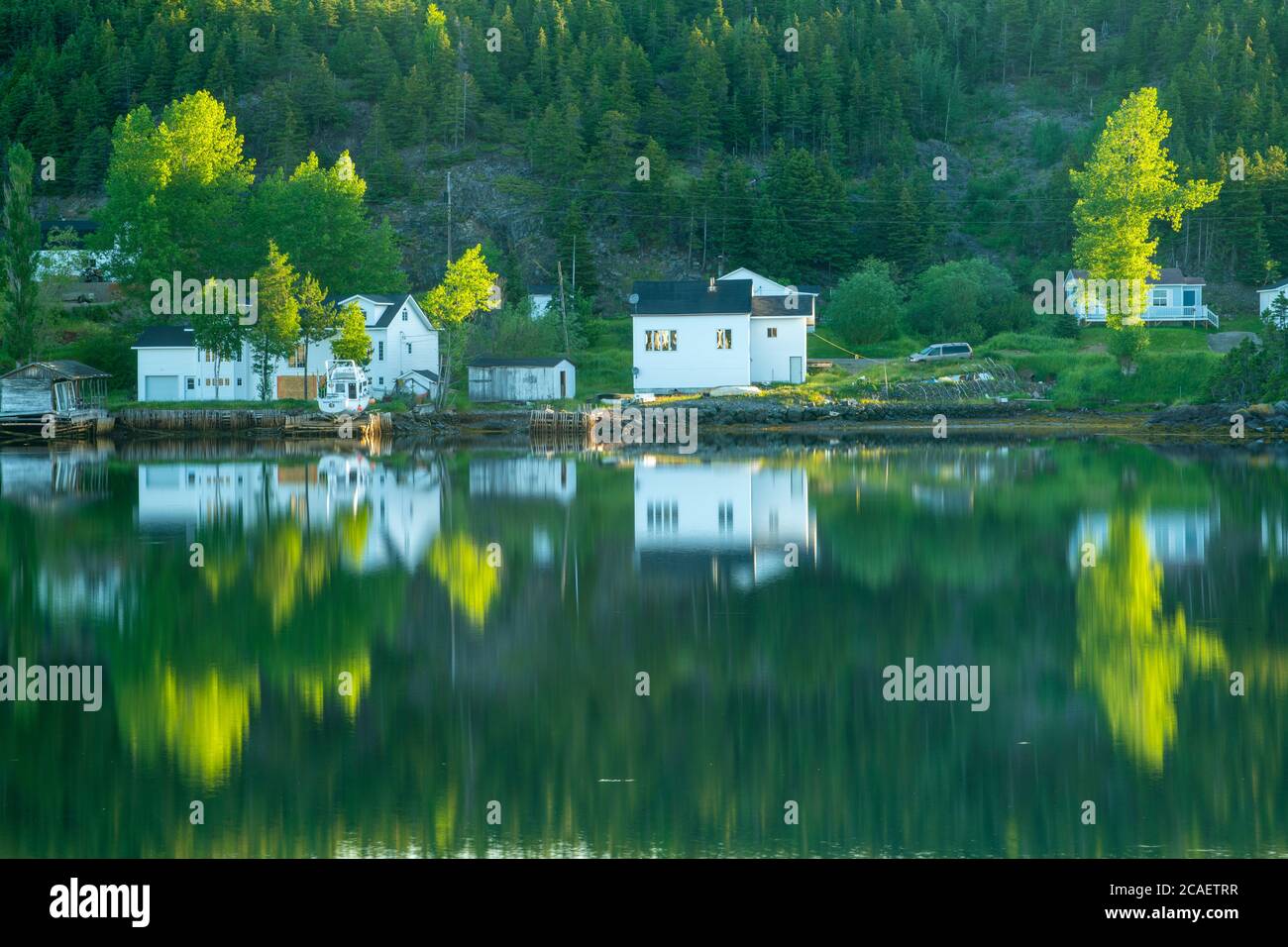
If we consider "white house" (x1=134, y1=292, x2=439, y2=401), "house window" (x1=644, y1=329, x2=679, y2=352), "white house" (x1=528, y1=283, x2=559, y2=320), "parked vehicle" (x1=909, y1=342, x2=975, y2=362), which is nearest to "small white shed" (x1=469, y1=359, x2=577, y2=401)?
"white house" (x1=134, y1=292, x2=439, y2=401)

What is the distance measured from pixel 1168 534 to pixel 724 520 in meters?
8.92

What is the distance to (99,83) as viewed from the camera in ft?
431

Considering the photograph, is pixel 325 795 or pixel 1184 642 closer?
pixel 325 795

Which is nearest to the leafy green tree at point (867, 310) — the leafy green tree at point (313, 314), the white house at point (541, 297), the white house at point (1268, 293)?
the white house at point (541, 297)

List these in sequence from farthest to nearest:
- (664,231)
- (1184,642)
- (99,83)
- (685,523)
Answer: (99,83), (664,231), (685,523), (1184,642)

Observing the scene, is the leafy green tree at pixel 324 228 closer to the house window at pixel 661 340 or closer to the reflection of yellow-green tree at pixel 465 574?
the house window at pixel 661 340

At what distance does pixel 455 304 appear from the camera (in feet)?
220

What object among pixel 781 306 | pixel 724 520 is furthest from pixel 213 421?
pixel 724 520

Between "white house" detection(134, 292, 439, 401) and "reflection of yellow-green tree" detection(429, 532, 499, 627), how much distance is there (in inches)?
1603

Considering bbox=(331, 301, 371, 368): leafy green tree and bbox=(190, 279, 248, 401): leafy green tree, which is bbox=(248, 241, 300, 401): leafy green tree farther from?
bbox=(331, 301, 371, 368): leafy green tree
